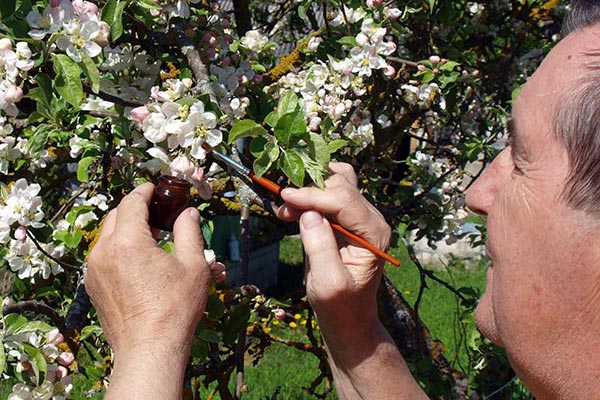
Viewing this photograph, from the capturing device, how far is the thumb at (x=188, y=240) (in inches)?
57.7

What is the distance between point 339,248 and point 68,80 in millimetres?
638

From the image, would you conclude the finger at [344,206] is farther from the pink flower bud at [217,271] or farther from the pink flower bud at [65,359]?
the pink flower bud at [65,359]

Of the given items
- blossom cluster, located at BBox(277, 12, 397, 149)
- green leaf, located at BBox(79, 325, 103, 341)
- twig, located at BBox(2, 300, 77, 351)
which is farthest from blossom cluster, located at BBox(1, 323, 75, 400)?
blossom cluster, located at BBox(277, 12, 397, 149)

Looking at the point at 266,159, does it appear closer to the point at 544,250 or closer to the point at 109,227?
the point at 109,227

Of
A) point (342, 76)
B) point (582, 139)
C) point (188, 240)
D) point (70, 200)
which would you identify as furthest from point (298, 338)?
point (582, 139)

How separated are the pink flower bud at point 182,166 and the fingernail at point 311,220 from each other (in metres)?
0.23

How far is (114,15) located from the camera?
1.62 m

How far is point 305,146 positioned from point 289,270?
669 cm

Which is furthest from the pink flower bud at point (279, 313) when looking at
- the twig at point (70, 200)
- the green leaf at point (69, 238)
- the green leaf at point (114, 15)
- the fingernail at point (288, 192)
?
the green leaf at point (114, 15)

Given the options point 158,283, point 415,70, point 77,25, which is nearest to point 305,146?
point 158,283

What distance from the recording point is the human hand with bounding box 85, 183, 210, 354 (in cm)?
139

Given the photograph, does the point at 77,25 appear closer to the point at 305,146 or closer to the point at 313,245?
the point at 305,146

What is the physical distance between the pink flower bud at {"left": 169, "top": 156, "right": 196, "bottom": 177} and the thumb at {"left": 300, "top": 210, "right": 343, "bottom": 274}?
227 mm

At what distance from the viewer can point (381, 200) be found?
3158 millimetres
